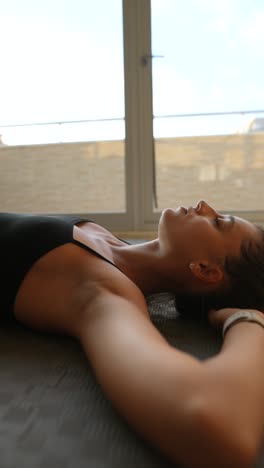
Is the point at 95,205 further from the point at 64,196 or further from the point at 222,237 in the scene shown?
the point at 222,237

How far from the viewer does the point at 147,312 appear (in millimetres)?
748

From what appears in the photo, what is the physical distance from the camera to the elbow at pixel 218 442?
0.42m

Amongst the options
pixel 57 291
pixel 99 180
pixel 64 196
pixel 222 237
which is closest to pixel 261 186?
pixel 99 180

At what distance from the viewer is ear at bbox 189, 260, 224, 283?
3.05 feet

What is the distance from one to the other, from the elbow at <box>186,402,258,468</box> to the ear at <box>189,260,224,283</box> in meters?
0.51

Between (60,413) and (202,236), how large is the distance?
1.74 feet

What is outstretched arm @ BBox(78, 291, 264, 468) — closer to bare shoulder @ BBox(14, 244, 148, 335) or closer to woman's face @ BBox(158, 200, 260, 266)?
bare shoulder @ BBox(14, 244, 148, 335)

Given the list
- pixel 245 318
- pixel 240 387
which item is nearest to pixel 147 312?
pixel 245 318

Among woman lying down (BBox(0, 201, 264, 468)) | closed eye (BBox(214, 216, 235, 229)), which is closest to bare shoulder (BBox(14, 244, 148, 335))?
woman lying down (BBox(0, 201, 264, 468))

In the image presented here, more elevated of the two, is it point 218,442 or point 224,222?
point 224,222

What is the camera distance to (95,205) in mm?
2584

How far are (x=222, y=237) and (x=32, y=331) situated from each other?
47cm

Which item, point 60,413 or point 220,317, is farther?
point 220,317

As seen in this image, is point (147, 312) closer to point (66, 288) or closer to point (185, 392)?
point (66, 288)
